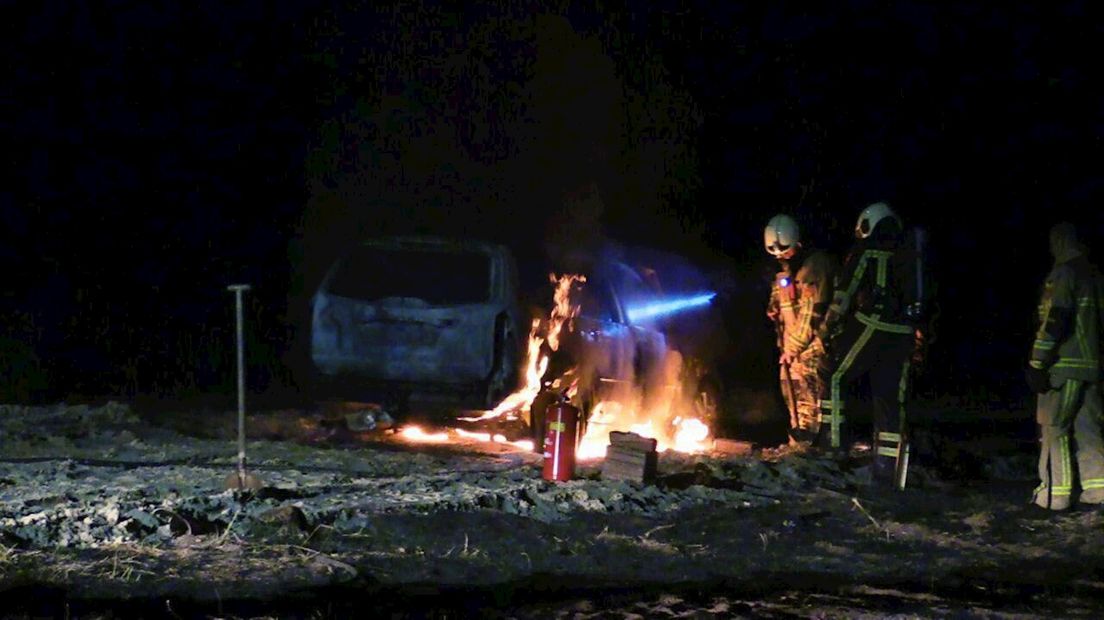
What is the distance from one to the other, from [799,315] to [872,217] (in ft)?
5.02

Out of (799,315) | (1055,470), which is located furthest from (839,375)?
(1055,470)

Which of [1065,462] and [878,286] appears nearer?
[1065,462]

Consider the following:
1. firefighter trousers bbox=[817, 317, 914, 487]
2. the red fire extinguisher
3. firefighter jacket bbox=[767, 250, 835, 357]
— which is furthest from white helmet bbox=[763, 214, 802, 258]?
the red fire extinguisher

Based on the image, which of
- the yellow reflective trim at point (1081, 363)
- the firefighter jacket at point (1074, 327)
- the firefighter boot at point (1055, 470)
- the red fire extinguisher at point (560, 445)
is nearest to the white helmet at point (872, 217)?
the firefighter jacket at point (1074, 327)

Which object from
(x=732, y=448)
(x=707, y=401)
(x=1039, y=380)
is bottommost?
(x=732, y=448)

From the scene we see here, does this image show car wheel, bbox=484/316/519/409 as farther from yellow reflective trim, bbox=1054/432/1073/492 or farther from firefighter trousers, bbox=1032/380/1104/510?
yellow reflective trim, bbox=1054/432/1073/492

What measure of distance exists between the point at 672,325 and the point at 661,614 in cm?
872

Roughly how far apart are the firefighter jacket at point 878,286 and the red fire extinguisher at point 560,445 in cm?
Result: 238

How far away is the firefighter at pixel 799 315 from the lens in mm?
10688

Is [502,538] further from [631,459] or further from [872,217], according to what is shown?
[872,217]

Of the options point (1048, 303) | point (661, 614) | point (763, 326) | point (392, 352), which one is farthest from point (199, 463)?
point (763, 326)

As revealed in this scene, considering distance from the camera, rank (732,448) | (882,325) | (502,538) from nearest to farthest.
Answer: (502,538) → (882,325) → (732,448)

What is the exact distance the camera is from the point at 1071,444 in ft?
27.5

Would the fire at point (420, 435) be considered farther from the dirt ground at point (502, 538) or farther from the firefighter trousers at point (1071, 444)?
the firefighter trousers at point (1071, 444)
